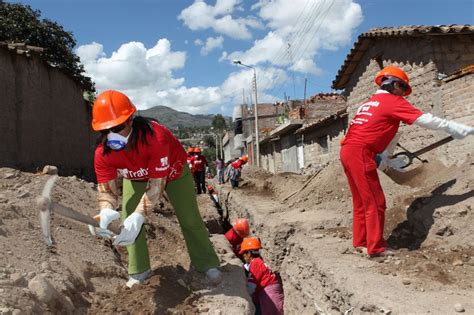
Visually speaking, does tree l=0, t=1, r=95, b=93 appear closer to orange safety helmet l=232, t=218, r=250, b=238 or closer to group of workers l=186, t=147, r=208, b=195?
group of workers l=186, t=147, r=208, b=195

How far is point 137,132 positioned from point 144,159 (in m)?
0.21

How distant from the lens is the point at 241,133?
1843 inches

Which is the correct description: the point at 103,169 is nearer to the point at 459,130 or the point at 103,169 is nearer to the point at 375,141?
the point at 375,141

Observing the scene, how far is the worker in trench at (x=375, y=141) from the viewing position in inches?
145

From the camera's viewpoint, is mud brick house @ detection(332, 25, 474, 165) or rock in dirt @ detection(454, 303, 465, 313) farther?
mud brick house @ detection(332, 25, 474, 165)

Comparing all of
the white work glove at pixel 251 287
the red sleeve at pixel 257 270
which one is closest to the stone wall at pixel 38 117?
the red sleeve at pixel 257 270

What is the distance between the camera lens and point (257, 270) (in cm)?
488

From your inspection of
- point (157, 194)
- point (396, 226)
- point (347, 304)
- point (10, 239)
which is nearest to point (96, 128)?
point (157, 194)

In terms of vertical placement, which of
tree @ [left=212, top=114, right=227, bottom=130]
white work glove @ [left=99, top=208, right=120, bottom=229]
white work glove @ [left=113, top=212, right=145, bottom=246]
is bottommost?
white work glove @ [left=113, top=212, right=145, bottom=246]

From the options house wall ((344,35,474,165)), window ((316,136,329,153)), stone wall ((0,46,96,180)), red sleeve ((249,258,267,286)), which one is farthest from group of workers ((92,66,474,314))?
window ((316,136,329,153))

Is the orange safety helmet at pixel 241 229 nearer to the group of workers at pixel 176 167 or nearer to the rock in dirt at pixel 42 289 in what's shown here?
the group of workers at pixel 176 167

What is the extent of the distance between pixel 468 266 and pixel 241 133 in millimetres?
43512

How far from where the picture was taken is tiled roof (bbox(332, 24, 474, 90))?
25.9 ft

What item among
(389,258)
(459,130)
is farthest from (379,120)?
(389,258)
